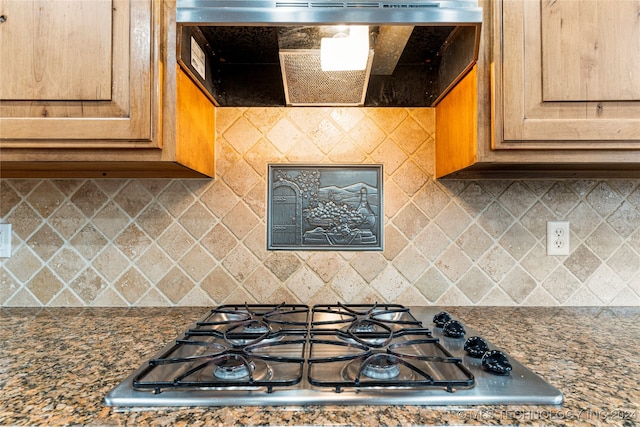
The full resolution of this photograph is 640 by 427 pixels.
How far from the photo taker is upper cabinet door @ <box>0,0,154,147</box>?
866 millimetres

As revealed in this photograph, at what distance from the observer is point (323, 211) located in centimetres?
123

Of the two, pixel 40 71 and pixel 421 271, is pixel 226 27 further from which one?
pixel 421 271

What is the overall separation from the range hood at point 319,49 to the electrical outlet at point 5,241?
806 millimetres

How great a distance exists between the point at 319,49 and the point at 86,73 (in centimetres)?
55

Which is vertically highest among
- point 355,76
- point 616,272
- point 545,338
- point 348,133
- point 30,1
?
point 30,1

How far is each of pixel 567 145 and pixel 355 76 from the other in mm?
A: 554

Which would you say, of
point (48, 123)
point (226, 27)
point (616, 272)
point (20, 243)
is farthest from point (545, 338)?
point (20, 243)

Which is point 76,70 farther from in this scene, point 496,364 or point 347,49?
point 496,364

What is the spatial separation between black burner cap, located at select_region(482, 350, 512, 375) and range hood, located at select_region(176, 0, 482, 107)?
25.8 inches

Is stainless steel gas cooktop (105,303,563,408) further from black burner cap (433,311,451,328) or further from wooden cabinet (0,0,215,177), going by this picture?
wooden cabinet (0,0,215,177)

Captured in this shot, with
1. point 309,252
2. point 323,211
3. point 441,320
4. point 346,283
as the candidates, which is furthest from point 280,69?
point 441,320

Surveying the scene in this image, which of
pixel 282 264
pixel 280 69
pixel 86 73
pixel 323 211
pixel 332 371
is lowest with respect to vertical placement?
pixel 332 371

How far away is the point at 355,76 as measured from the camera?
104cm

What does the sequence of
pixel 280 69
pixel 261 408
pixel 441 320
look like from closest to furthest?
pixel 261 408, pixel 441 320, pixel 280 69
